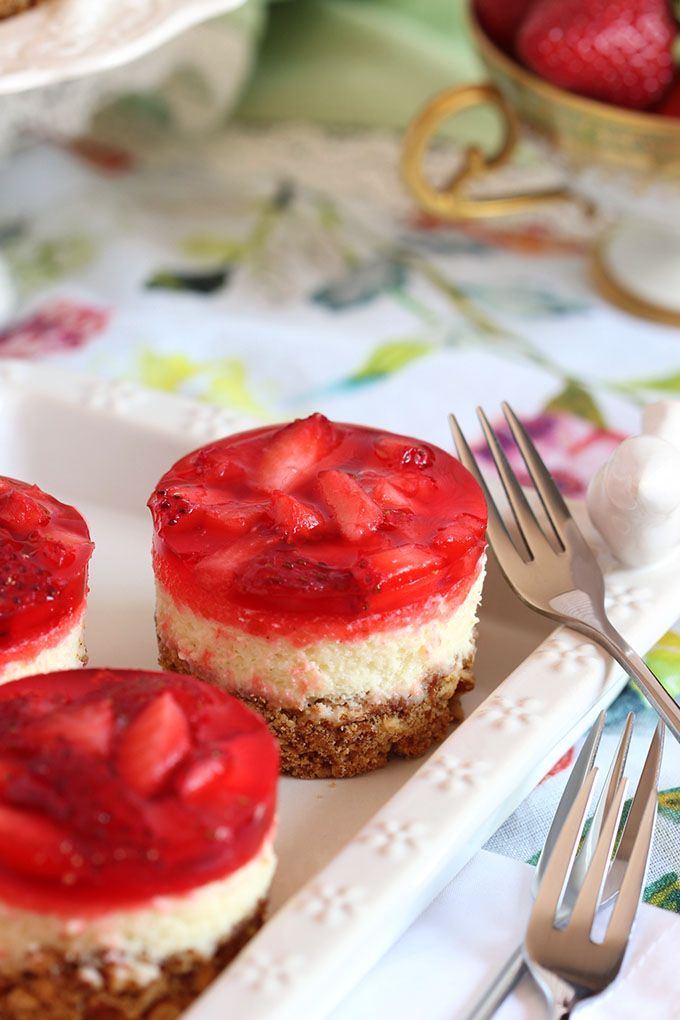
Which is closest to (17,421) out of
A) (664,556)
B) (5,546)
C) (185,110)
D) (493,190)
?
(5,546)

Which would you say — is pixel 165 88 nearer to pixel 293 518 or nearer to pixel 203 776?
pixel 293 518

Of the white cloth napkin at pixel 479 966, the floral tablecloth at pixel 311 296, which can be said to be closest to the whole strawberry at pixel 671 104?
the floral tablecloth at pixel 311 296

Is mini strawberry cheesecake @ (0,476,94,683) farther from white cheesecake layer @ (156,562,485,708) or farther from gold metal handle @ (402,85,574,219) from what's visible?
gold metal handle @ (402,85,574,219)

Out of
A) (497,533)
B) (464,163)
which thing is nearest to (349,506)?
(497,533)

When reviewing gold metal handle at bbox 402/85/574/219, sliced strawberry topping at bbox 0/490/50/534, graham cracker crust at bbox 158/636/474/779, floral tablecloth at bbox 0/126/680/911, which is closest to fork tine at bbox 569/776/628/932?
graham cracker crust at bbox 158/636/474/779

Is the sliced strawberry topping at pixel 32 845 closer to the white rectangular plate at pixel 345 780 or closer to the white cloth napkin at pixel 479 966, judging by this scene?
the white rectangular plate at pixel 345 780

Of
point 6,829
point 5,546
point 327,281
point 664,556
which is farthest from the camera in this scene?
point 327,281

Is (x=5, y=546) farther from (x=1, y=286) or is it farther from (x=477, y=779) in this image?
(x=1, y=286)
